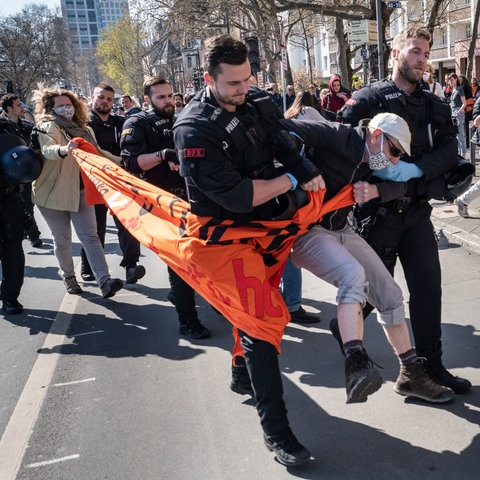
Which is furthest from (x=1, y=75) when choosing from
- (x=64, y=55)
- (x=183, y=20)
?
(x=183, y=20)

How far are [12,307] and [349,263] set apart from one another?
12.9 ft

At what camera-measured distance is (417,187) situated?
3537mm

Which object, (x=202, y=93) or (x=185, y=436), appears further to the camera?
(x=185, y=436)

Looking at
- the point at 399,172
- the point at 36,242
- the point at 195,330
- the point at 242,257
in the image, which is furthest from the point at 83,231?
the point at 399,172

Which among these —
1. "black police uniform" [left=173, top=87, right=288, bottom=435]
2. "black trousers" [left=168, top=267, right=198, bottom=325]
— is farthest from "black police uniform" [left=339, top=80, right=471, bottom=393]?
"black trousers" [left=168, top=267, right=198, bottom=325]

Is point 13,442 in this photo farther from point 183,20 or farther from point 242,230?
point 183,20

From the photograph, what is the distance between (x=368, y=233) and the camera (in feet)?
12.0

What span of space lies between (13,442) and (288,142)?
2261 millimetres

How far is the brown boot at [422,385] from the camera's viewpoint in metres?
3.51

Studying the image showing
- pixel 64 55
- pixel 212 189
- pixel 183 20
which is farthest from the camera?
pixel 64 55

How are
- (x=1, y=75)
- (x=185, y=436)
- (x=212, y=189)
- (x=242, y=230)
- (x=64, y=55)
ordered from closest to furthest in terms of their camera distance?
(x=212, y=189), (x=242, y=230), (x=185, y=436), (x=1, y=75), (x=64, y=55)

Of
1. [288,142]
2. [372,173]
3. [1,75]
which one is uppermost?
[1,75]

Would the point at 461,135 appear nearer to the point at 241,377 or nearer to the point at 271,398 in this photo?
the point at 241,377

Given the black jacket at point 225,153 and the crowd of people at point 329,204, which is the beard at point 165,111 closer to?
the crowd of people at point 329,204
